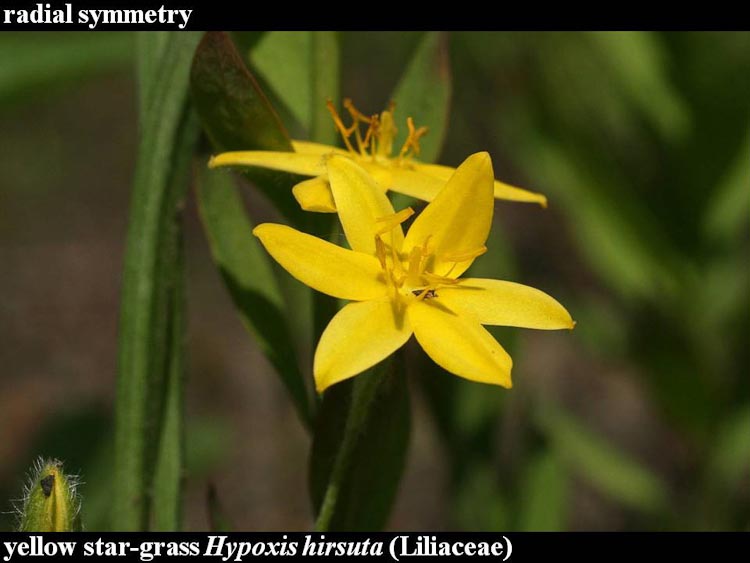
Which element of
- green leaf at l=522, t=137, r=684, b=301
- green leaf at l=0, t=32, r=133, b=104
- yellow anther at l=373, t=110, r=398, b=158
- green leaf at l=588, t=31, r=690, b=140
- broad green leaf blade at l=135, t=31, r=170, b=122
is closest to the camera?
broad green leaf blade at l=135, t=31, r=170, b=122

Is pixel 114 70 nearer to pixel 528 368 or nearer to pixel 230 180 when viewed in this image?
pixel 230 180

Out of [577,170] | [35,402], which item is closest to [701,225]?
[577,170]

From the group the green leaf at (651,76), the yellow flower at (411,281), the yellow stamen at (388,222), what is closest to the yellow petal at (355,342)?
the yellow flower at (411,281)

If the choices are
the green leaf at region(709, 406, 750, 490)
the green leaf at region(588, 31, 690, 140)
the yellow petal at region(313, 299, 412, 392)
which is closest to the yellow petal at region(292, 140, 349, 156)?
the yellow petal at region(313, 299, 412, 392)

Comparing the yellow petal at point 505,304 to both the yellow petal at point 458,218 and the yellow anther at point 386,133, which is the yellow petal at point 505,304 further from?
the yellow anther at point 386,133
